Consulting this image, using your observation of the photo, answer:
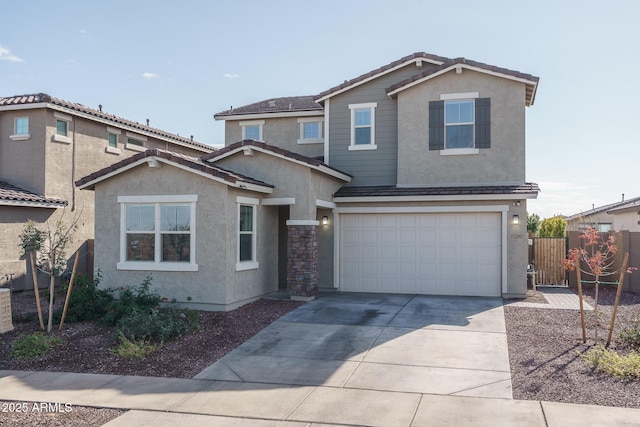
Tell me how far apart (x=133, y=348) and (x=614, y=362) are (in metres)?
7.77

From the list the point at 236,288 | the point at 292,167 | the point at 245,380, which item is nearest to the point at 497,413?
the point at 245,380

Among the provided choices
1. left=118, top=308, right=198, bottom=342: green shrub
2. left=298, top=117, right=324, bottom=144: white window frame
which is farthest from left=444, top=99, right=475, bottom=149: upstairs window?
left=118, top=308, right=198, bottom=342: green shrub

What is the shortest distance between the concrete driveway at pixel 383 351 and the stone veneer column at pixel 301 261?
2.21ft

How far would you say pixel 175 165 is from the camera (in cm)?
1240

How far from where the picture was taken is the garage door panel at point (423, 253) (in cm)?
1489

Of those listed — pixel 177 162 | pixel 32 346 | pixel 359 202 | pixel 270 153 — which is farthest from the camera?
pixel 359 202

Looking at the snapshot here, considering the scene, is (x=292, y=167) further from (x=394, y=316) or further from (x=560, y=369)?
(x=560, y=369)

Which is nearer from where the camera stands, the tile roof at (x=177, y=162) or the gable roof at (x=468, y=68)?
the tile roof at (x=177, y=162)

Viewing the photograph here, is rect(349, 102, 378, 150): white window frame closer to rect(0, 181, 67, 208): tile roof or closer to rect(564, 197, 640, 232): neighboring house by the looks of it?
rect(0, 181, 67, 208): tile roof

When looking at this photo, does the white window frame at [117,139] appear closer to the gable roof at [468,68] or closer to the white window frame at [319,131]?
the white window frame at [319,131]

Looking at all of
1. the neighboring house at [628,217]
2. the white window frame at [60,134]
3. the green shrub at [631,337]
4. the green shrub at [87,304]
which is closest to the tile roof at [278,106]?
the white window frame at [60,134]

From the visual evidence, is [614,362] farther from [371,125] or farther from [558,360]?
[371,125]

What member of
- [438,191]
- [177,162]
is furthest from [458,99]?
[177,162]

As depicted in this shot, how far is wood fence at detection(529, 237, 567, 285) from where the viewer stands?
58.3 ft
